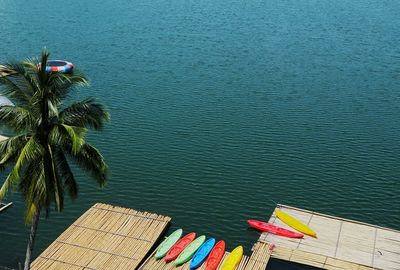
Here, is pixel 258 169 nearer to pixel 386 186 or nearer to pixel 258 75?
pixel 386 186

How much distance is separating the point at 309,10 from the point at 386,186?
10718 centimetres

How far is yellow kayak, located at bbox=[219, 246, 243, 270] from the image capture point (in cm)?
4588

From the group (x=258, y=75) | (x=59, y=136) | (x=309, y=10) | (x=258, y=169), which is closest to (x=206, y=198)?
(x=258, y=169)

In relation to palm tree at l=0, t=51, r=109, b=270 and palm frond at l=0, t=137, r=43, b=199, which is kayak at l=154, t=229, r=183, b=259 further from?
palm frond at l=0, t=137, r=43, b=199

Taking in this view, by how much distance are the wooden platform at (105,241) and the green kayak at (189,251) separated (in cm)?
317

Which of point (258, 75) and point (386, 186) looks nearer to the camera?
point (386, 186)

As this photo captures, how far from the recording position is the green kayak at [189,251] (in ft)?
153

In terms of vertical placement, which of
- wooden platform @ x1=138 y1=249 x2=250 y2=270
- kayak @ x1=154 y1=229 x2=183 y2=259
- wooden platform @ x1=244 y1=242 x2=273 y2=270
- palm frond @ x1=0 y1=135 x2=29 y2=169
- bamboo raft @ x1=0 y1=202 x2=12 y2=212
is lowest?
bamboo raft @ x1=0 y1=202 x2=12 y2=212

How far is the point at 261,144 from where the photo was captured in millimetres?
73000

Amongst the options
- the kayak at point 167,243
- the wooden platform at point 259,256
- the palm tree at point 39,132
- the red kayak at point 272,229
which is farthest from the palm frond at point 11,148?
the red kayak at point 272,229

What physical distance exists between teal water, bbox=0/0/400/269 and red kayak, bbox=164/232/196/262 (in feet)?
12.2

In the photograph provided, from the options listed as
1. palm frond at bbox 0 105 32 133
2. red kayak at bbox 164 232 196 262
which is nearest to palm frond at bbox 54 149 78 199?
palm frond at bbox 0 105 32 133

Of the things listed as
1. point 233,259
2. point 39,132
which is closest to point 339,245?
point 233,259

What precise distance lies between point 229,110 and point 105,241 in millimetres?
40613
